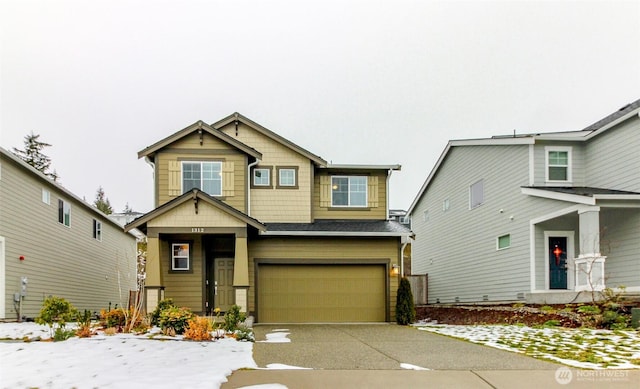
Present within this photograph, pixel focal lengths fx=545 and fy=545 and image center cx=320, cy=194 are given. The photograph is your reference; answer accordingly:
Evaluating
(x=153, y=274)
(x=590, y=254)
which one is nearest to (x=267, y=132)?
(x=153, y=274)

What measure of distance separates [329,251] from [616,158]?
29.0ft

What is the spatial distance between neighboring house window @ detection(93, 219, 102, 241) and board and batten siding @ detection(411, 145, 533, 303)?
47.1 ft

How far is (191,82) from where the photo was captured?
853 inches

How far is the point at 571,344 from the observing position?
952cm

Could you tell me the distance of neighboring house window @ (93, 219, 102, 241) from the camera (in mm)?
21691

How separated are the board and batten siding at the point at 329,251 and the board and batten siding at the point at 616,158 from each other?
6.42 metres

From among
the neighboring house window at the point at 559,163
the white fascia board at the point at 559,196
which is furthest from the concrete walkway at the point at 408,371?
the neighboring house window at the point at 559,163

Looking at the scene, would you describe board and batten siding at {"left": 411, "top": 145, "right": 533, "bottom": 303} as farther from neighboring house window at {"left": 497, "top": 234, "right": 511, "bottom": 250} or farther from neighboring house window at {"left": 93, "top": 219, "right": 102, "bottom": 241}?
neighboring house window at {"left": 93, "top": 219, "right": 102, "bottom": 241}

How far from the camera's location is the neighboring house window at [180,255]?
53.9 ft

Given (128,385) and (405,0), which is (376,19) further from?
(128,385)

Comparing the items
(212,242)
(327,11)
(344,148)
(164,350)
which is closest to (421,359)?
(164,350)

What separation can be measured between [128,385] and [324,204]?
12.8 metres

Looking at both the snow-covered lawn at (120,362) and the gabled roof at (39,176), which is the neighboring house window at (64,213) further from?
the snow-covered lawn at (120,362)

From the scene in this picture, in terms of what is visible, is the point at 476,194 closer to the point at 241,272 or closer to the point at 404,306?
the point at 404,306
